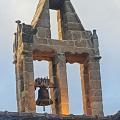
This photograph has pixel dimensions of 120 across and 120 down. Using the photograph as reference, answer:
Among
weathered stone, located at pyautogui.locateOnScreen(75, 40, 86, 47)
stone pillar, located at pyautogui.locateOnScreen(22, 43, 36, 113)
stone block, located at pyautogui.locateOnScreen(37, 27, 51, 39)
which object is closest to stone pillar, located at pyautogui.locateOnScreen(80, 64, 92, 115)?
weathered stone, located at pyautogui.locateOnScreen(75, 40, 86, 47)

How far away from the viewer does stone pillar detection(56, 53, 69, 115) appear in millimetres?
35938

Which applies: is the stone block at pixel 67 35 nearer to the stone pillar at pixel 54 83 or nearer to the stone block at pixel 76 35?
the stone block at pixel 76 35

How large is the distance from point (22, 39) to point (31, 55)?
2.53ft

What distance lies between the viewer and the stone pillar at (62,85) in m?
35.9

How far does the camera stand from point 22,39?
36.2 metres

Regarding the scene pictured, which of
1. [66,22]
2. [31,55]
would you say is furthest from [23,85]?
[66,22]

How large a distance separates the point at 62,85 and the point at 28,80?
58.8 inches

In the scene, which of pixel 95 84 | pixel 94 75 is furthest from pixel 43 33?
pixel 95 84

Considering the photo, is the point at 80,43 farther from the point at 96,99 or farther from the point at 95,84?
the point at 96,99

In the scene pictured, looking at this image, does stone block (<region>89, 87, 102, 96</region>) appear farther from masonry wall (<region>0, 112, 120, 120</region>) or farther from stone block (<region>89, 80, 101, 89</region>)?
masonry wall (<region>0, 112, 120, 120</region>)

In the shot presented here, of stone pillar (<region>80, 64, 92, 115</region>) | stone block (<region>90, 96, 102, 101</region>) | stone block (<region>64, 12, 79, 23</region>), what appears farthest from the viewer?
stone block (<region>64, 12, 79, 23</region>)

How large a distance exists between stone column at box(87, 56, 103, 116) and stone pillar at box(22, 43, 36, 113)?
2.68 m

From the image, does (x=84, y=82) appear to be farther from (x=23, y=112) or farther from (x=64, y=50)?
(x=23, y=112)

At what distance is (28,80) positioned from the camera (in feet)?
117
